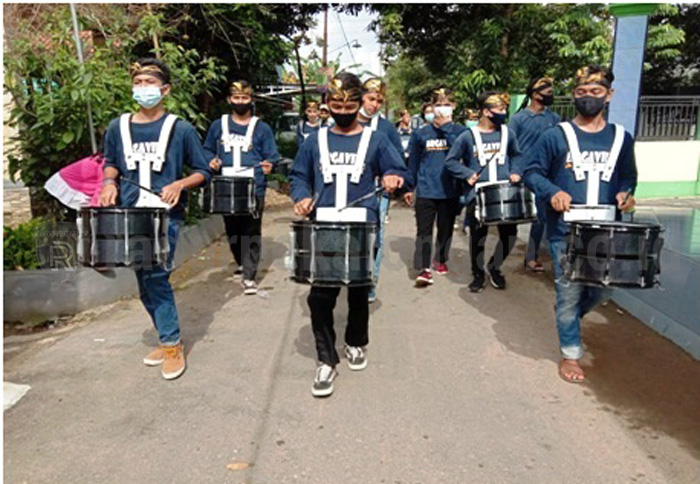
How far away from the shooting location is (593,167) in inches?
145

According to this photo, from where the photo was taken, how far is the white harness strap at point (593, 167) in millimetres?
3670

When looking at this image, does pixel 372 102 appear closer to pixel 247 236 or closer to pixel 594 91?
pixel 247 236

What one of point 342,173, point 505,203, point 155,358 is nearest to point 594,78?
point 505,203

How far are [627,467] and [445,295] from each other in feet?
9.83

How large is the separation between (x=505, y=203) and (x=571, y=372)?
5.26ft

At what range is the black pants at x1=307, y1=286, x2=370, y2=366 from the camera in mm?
3607

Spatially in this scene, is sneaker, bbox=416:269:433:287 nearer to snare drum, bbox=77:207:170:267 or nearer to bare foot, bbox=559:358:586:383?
bare foot, bbox=559:358:586:383

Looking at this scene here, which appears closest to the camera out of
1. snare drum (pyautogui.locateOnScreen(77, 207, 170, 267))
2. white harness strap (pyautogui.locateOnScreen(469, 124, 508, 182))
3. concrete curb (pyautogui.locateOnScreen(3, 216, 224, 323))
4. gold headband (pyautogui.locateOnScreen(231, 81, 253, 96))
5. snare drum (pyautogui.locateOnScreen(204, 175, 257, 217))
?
snare drum (pyautogui.locateOnScreen(77, 207, 170, 267))

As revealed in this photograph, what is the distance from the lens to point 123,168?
3.88 m

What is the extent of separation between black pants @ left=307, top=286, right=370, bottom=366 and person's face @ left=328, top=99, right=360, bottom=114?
1118 mm

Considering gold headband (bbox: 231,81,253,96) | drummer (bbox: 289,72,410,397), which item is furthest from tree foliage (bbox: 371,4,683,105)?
drummer (bbox: 289,72,410,397)

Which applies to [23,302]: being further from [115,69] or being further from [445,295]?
[445,295]

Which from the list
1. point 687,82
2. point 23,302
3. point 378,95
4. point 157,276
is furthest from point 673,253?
point 687,82

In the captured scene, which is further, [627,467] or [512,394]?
[512,394]
